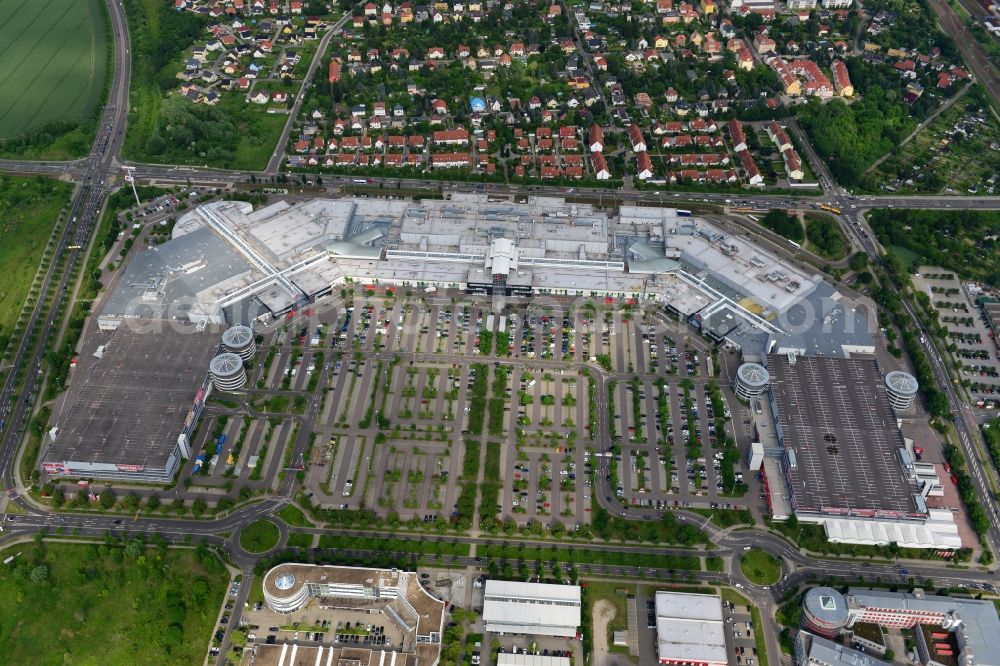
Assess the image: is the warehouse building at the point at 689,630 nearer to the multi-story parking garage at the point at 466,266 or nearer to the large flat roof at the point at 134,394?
the multi-story parking garage at the point at 466,266

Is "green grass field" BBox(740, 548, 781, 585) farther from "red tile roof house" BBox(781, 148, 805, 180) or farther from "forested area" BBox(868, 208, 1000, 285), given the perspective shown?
"red tile roof house" BBox(781, 148, 805, 180)

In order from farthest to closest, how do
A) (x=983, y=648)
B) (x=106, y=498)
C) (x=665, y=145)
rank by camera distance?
(x=665, y=145), (x=106, y=498), (x=983, y=648)

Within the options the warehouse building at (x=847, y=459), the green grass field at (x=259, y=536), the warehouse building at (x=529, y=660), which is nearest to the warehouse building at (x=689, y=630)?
the warehouse building at (x=529, y=660)

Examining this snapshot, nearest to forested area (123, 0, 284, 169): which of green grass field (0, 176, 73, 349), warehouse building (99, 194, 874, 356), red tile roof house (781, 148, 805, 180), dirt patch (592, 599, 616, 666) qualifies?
green grass field (0, 176, 73, 349)

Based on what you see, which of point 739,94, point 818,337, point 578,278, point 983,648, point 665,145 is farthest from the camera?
point 739,94

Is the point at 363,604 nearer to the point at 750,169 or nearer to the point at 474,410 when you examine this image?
the point at 474,410

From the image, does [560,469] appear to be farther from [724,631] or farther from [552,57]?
[552,57]

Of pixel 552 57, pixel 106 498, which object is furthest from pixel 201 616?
pixel 552 57
